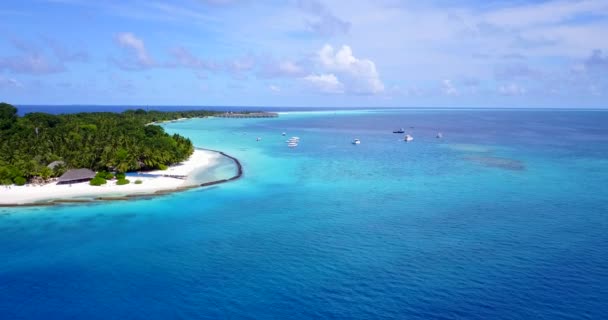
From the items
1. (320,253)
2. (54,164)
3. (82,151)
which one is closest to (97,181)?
(54,164)

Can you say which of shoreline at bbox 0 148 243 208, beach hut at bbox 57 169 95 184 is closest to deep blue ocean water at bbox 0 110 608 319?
shoreline at bbox 0 148 243 208

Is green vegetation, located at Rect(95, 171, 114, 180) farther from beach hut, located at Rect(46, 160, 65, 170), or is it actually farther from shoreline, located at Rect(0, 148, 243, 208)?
beach hut, located at Rect(46, 160, 65, 170)

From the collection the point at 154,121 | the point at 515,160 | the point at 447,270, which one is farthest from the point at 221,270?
the point at 154,121

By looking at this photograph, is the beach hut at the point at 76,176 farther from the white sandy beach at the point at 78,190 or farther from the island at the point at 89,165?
the white sandy beach at the point at 78,190

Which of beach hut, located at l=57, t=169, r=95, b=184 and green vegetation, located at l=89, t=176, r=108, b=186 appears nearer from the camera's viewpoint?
green vegetation, located at l=89, t=176, r=108, b=186

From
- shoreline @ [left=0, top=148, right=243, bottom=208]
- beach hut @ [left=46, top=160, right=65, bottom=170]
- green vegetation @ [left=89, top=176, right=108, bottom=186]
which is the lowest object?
shoreline @ [left=0, top=148, right=243, bottom=208]

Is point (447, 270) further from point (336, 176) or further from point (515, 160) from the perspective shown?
point (515, 160)

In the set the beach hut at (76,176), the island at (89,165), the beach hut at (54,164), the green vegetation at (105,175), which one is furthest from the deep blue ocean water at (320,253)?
the beach hut at (54,164)
